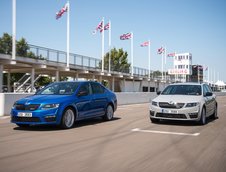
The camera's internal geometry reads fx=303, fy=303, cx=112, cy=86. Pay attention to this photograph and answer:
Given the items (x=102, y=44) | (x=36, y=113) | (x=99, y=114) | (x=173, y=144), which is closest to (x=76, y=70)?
(x=102, y=44)

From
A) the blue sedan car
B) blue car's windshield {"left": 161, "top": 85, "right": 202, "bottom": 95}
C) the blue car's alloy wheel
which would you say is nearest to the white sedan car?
blue car's windshield {"left": 161, "top": 85, "right": 202, "bottom": 95}

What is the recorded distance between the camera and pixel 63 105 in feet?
29.7

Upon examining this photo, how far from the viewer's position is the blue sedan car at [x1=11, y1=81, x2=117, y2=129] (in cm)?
874

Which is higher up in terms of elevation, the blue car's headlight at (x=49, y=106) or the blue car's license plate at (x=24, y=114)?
the blue car's headlight at (x=49, y=106)

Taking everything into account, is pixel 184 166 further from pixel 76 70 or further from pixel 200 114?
pixel 76 70

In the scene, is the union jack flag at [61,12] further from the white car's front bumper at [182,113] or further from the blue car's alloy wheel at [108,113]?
the white car's front bumper at [182,113]

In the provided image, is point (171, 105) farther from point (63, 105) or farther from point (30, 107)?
point (30, 107)

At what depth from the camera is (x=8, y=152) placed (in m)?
5.98

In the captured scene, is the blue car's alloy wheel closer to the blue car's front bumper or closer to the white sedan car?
the white sedan car

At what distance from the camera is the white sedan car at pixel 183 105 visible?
1019 centimetres

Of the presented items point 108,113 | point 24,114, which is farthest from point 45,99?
point 108,113

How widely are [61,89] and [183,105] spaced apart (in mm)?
4131

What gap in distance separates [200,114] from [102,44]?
31.7 metres

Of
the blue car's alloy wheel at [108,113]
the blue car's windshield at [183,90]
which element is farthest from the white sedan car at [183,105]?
the blue car's alloy wheel at [108,113]
